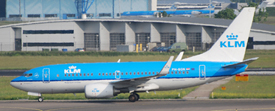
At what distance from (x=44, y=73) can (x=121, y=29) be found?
7331 cm

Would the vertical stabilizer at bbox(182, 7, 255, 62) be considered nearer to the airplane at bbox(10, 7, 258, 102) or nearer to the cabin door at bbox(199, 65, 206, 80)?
the airplane at bbox(10, 7, 258, 102)

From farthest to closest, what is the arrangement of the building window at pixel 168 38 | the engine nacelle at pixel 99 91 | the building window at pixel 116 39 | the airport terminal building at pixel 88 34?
the building window at pixel 116 39 → the airport terminal building at pixel 88 34 → the building window at pixel 168 38 → the engine nacelle at pixel 99 91

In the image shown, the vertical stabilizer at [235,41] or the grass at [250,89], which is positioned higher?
the vertical stabilizer at [235,41]

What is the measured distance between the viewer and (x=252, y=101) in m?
30.8

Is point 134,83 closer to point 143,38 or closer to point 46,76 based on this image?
point 46,76

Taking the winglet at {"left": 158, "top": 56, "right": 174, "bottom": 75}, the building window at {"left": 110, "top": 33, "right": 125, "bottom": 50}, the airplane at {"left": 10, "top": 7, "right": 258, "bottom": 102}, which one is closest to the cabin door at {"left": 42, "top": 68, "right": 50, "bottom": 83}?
the airplane at {"left": 10, "top": 7, "right": 258, "bottom": 102}

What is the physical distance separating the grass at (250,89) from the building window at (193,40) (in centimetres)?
4834

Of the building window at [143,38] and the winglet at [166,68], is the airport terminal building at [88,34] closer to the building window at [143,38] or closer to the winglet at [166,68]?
the building window at [143,38]

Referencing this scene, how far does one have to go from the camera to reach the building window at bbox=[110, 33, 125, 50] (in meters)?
105

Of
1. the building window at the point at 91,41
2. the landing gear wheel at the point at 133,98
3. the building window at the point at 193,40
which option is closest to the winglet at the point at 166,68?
the landing gear wheel at the point at 133,98

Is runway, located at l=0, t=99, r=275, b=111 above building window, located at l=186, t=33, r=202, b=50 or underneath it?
underneath

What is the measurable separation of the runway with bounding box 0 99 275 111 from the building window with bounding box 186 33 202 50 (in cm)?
6357

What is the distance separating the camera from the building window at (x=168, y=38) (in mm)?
100438

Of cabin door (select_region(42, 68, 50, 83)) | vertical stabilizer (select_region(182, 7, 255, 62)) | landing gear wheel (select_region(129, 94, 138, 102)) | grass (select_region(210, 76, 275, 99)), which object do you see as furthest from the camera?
grass (select_region(210, 76, 275, 99))
